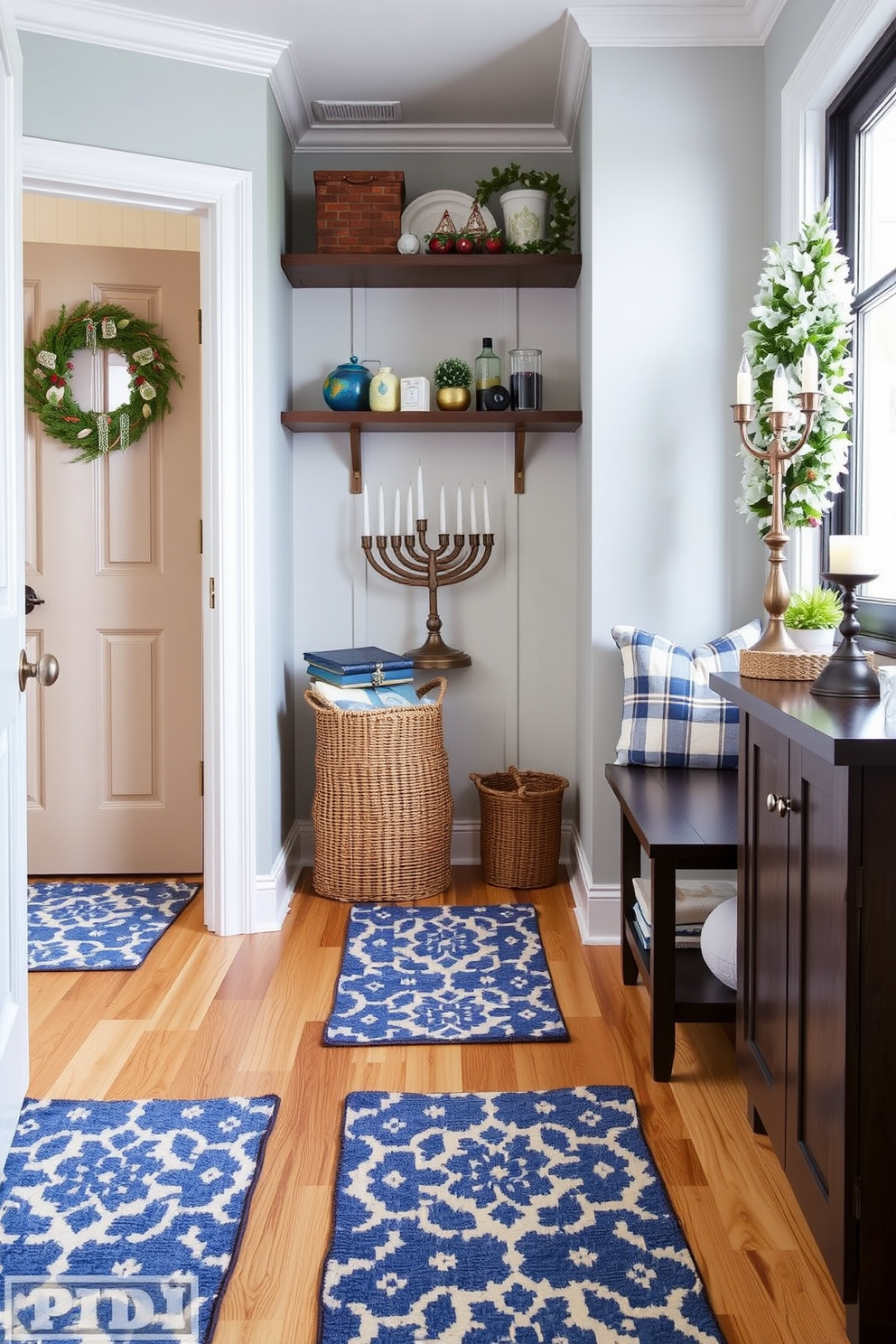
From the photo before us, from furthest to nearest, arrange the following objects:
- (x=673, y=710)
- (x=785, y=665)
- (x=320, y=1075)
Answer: (x=673, y=710), (x=320, y=1075), (x=785, y=665)

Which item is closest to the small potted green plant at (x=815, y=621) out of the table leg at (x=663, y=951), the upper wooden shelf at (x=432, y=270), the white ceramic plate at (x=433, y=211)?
the table leg at (x=663, y=951)

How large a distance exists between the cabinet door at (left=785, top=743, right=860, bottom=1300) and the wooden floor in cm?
17

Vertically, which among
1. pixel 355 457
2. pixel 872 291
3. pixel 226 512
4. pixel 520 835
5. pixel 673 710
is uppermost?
pixel 872 291

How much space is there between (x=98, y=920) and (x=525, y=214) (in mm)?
2640

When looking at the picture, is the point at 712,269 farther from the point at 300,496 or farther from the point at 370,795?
the point at 370,795

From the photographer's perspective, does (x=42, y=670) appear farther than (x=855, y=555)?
Yes

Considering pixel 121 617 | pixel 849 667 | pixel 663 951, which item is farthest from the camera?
pixel 121 617

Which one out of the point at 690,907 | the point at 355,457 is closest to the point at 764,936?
the point at 690,907

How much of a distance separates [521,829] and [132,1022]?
4.71 feet

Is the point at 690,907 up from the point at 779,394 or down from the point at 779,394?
down

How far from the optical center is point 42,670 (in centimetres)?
188

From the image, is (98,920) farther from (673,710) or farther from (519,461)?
(519,461)

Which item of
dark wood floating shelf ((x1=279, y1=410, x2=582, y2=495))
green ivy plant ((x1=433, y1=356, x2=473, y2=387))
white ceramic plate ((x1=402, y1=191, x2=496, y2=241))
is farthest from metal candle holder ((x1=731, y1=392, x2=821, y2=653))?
white ceramic plate ((x1=402, y1=191, x2=496, y2=241))

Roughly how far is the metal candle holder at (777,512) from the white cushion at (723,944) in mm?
538
